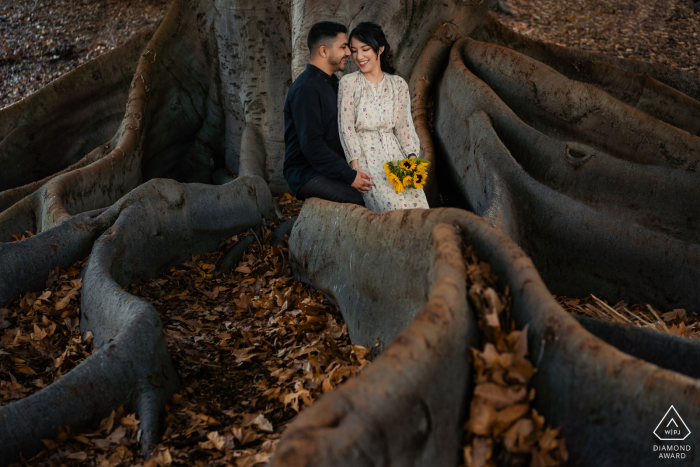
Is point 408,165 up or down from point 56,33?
down

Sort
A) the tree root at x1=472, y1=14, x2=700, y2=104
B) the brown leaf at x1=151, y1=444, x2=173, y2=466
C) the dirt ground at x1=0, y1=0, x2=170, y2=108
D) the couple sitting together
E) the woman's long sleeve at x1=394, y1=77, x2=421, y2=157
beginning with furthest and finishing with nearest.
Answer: the dirt ground at x1=0, y1=0, x2=170, y2=108 < the tree root at x1=472, y1=14, x2=700, y2=104 < the woman's long sleeve at x1=394, y1=77, x2=421, y2=157 < the couple sitting together < the brown leaf at x1=151, y1=444, x2=173, y2=466

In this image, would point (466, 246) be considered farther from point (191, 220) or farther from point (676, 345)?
point (191, 220)

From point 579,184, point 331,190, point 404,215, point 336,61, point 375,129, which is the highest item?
point 336,61

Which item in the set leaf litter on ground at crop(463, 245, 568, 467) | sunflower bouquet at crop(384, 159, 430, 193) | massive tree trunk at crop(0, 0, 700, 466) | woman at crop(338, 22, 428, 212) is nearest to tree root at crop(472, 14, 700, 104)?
massive tree trunk at crop(0, 0, 700, 466)

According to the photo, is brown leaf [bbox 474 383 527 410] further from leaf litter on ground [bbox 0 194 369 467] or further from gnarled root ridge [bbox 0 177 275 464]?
gnarled root ridge [bbox 0 177 275 464]

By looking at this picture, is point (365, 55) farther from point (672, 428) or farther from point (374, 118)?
point (672, 428)

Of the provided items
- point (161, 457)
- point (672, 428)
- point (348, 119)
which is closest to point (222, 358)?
point (161, 457)

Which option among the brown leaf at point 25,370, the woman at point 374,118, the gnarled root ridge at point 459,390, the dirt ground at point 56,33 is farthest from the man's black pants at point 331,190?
the dirt ground at point 56,33

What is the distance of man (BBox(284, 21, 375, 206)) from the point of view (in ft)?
14.2

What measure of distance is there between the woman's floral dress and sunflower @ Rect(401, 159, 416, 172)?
21 cm

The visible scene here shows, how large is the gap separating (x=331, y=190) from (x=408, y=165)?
682mm

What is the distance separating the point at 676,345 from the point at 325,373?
77.9 inches

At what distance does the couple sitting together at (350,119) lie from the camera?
4.32 meters

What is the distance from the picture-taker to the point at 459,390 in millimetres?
2107
